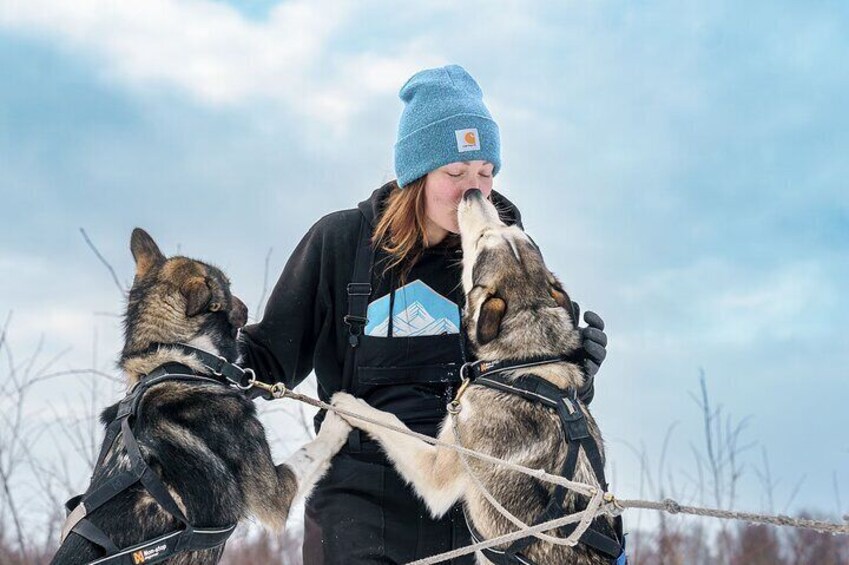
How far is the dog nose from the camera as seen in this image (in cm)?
494

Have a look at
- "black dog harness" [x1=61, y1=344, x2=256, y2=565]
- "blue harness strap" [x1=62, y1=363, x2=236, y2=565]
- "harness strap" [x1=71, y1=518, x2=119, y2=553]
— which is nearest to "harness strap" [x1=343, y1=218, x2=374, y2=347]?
"black dog harness" [x1=61, y1=344, x2=256, y2=565]

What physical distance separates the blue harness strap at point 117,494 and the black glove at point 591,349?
77.4 inches

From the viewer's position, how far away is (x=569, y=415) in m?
4.28

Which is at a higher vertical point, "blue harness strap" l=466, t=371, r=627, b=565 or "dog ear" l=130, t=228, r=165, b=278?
"dog ear" l=130, t=228, r=165, b=278

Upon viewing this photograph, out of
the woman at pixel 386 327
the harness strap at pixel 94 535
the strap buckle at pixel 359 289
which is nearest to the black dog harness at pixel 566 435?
the woman at pixel 386 327

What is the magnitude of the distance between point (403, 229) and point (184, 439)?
157 centimetres

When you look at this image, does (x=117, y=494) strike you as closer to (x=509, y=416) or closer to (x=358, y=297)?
(x=358, y=297)

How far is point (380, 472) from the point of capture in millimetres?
4547

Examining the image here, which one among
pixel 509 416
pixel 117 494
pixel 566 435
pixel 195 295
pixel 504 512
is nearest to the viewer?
pixel 117 494

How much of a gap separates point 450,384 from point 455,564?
909mm

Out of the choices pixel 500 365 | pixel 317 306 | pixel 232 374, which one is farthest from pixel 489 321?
pixel 232 374

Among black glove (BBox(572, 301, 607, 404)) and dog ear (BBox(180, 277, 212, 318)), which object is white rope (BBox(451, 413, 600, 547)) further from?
dog ear (BBox(180, 277, 212, 318))

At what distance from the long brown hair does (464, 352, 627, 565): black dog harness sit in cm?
69

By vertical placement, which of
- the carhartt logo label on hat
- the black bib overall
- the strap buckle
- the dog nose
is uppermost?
the carhartt logo label on hat
